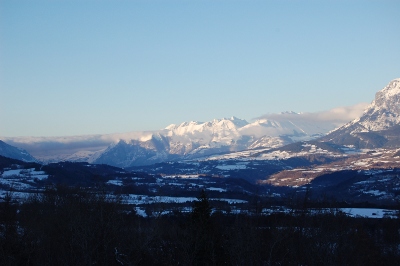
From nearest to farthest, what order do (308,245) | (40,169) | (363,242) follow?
(308,245) → (363,242) → (40,169)

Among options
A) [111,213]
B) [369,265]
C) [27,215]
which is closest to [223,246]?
[111,213]

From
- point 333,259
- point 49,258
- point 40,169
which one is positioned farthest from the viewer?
point 40,169

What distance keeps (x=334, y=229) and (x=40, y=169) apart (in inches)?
5884

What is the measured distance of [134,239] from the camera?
50219mm

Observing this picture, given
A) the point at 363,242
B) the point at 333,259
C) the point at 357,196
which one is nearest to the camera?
the point at 333,259

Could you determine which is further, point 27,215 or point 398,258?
point 27,215

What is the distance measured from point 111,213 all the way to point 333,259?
2201cm

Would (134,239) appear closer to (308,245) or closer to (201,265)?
(201,265)

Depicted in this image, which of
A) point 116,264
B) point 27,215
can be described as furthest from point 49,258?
point 27,215

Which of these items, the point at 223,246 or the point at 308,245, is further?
the point at 308,245

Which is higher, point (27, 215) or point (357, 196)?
point (27, 215)

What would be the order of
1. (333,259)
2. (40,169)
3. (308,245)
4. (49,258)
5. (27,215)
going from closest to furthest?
(49,258)
(333,259)
(308,245)
(27,215)
(40,169)

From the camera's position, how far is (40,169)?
191 metres

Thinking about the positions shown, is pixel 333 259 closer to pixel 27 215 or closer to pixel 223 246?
pixel 223 246
